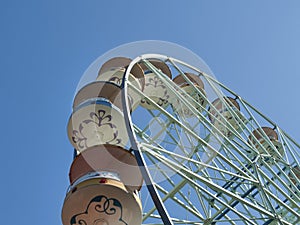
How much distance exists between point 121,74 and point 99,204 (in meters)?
4.91

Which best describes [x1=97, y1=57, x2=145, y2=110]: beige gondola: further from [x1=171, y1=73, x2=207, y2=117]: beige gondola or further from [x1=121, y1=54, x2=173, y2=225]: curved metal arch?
[x1=121, y1=54, x2=173, y2=225]: curved metal arch

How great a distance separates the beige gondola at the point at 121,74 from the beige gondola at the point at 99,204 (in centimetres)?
384

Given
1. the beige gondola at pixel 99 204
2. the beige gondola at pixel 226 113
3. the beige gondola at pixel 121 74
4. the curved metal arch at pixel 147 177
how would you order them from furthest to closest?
the beige gondola at pixel 226 113 < the beige gondola at pixel 121 74 < the beige gondola at pixel 99 204 < the curved metal arch at pixel 147 177

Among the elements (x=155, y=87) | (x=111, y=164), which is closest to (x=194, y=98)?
(x=155, y=87)

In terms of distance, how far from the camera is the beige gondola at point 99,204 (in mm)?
7852

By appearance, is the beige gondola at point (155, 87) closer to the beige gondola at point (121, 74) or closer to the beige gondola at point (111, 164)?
the beige gondola at point (121, 74)

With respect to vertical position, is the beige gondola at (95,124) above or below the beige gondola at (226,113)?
below

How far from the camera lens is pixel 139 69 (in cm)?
1259

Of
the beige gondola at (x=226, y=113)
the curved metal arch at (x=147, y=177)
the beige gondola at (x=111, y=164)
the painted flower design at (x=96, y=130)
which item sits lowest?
the curved metal arch at (x=147, y=177)

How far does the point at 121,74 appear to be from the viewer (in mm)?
12180

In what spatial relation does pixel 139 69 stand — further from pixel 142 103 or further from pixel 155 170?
pixel 155 170

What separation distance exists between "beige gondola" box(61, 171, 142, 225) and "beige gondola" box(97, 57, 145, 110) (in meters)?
3.84

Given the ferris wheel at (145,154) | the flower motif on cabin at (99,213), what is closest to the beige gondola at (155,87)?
the ferris wheel at (145,154)

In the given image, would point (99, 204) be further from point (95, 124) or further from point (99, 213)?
point (95, 124)
